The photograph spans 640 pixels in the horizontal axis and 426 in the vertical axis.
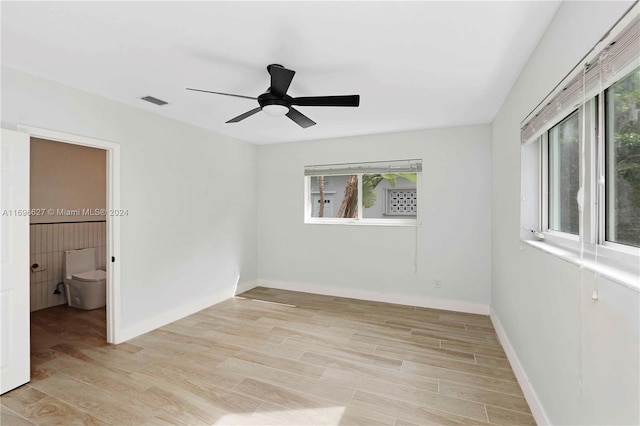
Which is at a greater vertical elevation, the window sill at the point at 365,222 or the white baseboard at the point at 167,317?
the window sill at the point at 365,222

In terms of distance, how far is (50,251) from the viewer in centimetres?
397

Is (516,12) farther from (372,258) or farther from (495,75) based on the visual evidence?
(372,258)

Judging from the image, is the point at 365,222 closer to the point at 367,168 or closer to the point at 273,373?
the point at 367,168

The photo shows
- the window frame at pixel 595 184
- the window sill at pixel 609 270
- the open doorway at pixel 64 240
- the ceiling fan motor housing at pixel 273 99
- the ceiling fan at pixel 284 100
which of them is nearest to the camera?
the window sill at pixel 609 270

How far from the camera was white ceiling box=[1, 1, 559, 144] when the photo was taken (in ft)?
5.32

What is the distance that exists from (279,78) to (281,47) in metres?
0.20

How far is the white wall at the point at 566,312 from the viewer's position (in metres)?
→ 1.03

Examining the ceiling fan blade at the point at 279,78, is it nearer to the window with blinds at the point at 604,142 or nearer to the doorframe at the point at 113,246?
the window with blinds at the point at 604,142

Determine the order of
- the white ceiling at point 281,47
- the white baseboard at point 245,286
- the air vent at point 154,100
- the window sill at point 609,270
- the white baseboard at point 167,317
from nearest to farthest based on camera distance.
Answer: the window sill at point 609,270
the white ceiling at point 281,47
the air vent at point 154,100
the white baseboard at point 167,317
the white baseboard at point 245,286

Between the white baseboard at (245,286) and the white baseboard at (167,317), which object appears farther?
the white baseboard at (245,286)

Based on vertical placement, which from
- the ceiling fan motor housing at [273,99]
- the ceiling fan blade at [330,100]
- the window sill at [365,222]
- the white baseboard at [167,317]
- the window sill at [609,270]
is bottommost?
the white baseboard at [167,317]

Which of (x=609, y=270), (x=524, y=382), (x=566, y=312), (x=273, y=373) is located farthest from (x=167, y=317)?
(x=609, y=270)

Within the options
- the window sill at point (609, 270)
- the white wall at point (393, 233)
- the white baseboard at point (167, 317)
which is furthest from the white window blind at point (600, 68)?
the white baseboard at point (167, 317)

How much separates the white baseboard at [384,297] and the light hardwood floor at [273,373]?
0.19m
